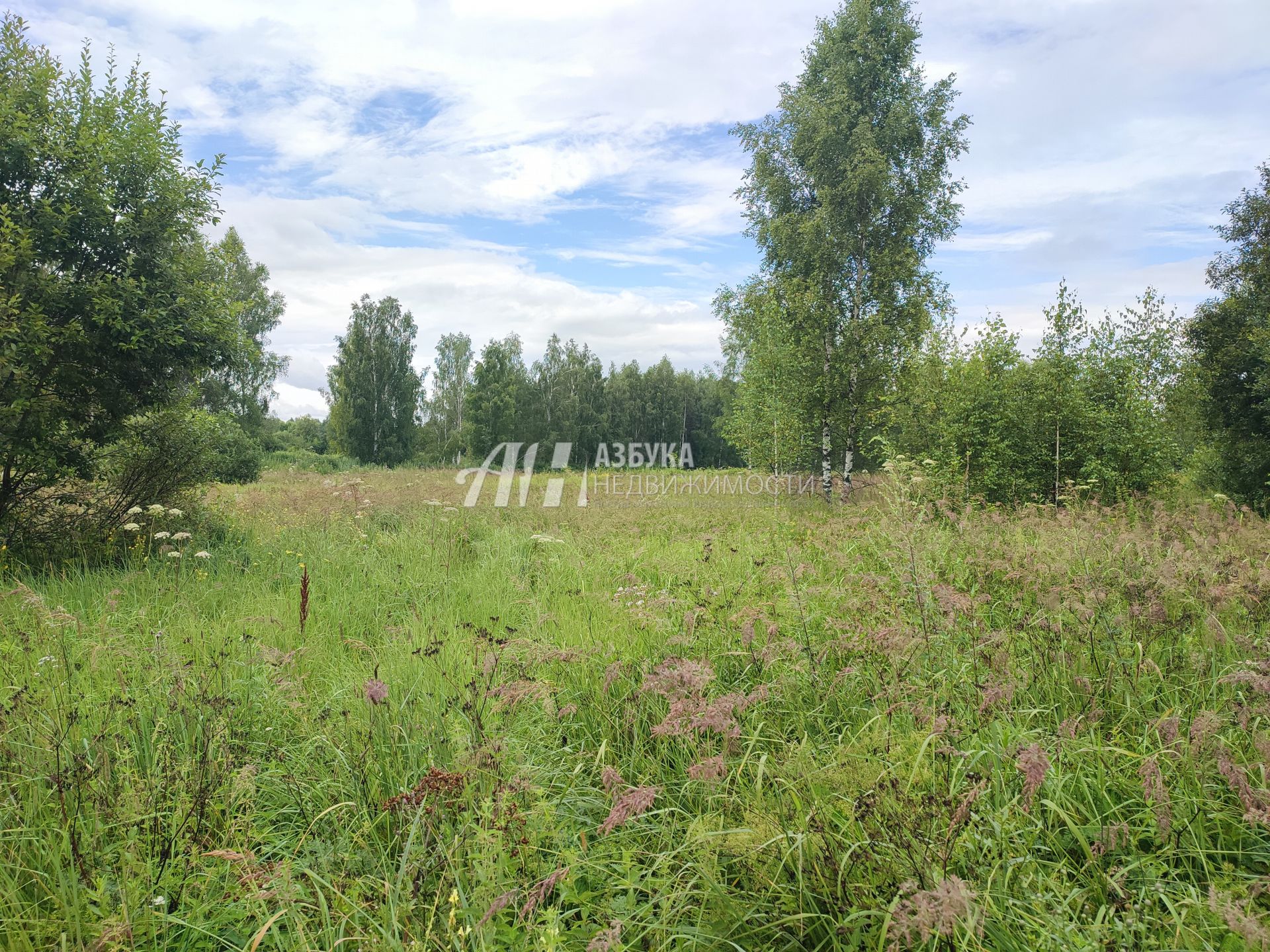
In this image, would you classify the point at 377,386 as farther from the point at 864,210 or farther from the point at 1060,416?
the point at 1060,416

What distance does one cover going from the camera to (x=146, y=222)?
24.6 feet

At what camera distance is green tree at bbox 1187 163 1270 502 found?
605 inches

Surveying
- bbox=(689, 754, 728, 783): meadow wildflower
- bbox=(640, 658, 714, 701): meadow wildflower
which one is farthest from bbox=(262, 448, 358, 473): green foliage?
bbox=(689, 754, 728, 783): meadow wildflower

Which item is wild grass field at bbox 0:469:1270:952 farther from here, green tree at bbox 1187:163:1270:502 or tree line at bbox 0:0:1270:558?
green tree at bbox 1187:163:1270:502

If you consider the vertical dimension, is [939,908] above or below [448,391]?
below

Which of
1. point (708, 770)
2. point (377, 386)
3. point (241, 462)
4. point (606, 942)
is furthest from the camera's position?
point (377, 386)

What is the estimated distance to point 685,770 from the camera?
2.66 metres

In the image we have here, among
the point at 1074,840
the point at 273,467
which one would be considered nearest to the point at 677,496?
the point at 1074,840

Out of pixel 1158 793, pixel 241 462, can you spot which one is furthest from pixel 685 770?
pixel 241 462

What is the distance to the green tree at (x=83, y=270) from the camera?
6.77m

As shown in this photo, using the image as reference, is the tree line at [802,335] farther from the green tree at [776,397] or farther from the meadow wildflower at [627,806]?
the meadow wildflower at [627,806]

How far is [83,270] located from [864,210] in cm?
1576

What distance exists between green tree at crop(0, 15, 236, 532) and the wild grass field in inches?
138

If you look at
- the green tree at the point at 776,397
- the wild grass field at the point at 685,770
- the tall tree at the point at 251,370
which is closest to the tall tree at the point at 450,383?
the tall tree at the point at 251,370
